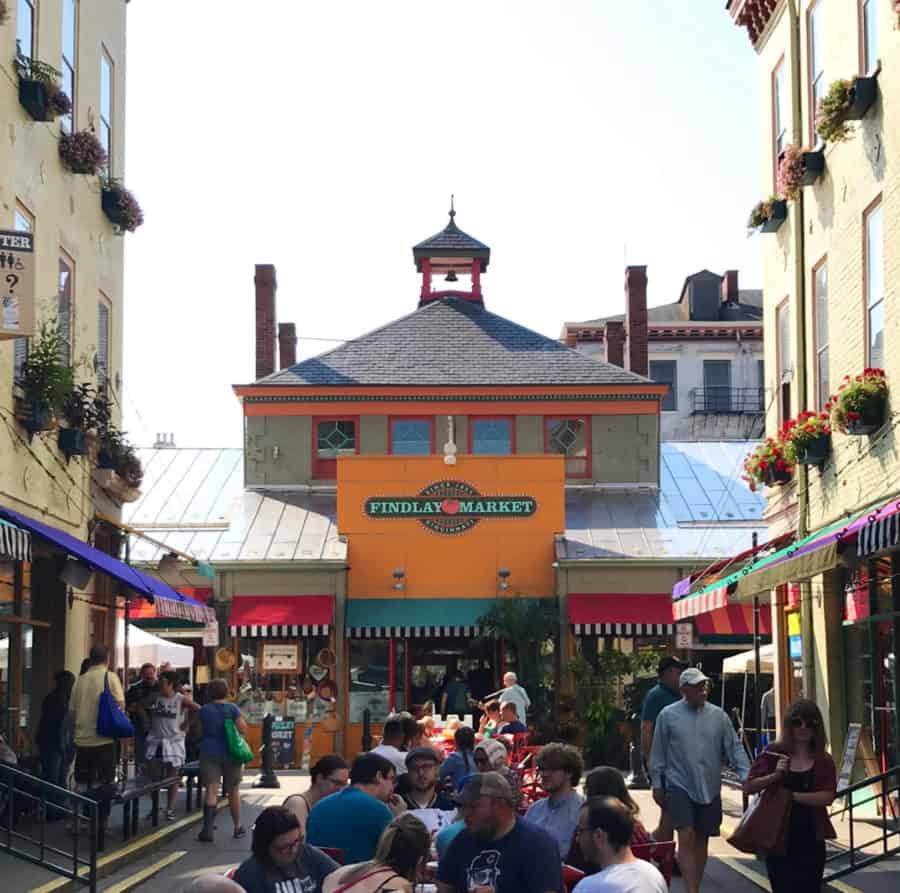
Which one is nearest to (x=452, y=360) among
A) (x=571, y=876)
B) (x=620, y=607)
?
(x=620, y=607)

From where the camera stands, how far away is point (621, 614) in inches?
1351

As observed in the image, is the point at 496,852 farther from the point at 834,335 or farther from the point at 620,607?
the point at 620,607

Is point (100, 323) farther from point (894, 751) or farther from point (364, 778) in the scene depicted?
point (364, 778)

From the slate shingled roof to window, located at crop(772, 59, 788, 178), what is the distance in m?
17.0

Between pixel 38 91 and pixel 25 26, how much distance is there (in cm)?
132

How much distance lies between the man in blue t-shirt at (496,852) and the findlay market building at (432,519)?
23534mm

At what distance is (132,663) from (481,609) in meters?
8.17

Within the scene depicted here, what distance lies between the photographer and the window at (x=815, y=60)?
21.1 meters

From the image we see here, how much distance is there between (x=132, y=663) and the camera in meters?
30.3

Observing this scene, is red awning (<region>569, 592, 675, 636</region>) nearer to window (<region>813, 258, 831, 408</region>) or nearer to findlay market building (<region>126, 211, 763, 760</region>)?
findlay market building (<region>126, 211, 763, 760</region>)

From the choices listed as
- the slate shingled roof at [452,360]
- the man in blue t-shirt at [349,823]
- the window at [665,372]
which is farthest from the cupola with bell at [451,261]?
the man in blue t-shirt at [349,823]

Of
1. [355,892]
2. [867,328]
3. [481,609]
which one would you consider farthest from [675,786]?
[481,609]

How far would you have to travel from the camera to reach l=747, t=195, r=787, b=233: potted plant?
22891 mm

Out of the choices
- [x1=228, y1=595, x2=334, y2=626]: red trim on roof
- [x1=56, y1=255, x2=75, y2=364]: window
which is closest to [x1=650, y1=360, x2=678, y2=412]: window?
[x1=228, y1=595, x2=334, y2=626]: red trim on roof
